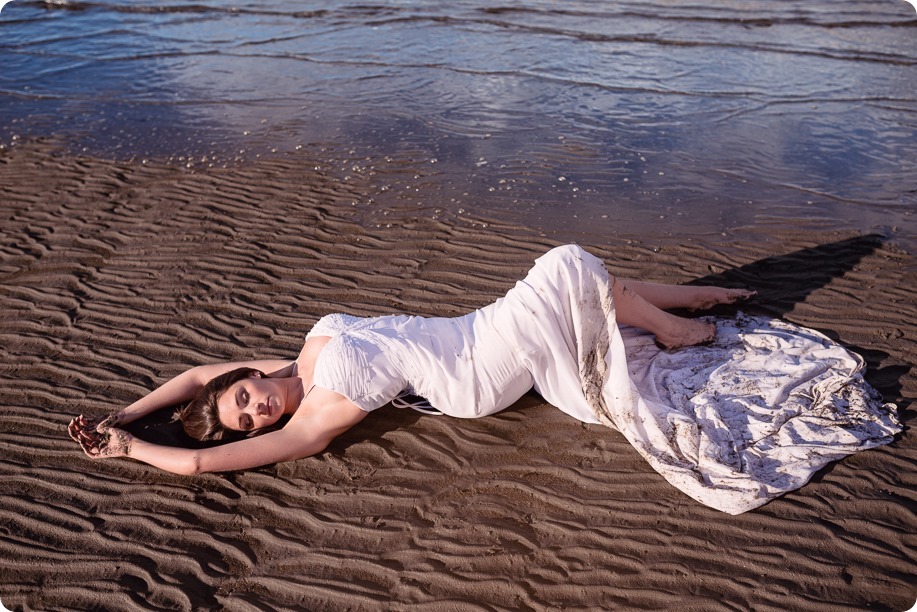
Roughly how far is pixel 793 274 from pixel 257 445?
14.7ft

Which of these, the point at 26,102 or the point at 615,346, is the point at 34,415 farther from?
the point at 26,102

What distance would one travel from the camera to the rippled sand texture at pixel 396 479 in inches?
145

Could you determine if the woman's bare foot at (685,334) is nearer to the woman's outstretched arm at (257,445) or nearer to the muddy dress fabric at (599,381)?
the muddy dress fabric at (599,381)

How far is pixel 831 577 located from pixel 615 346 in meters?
1.64

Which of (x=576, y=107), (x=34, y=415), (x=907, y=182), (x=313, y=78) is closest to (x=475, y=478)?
(x=34, y=415)

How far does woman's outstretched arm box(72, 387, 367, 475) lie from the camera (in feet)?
14.0

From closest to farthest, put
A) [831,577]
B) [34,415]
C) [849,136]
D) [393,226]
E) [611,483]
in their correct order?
[831,577] < [611,483] < [34,415] < [393,226] < [849,136]

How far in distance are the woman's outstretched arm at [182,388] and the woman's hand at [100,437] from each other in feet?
0.18

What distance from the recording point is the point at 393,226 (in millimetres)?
7004

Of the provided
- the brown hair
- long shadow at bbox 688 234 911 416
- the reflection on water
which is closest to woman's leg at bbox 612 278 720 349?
long shadow at bbox 688 234 911 416

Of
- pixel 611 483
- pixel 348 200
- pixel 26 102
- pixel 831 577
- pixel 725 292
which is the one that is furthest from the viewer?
pixel 26 102

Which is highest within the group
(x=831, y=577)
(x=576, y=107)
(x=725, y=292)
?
(x=576, y=107)

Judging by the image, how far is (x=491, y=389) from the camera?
4.54 metres

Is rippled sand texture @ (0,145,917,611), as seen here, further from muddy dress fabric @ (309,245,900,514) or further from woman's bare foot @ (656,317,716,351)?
woman's bare foot @ (656,317,716,351)
